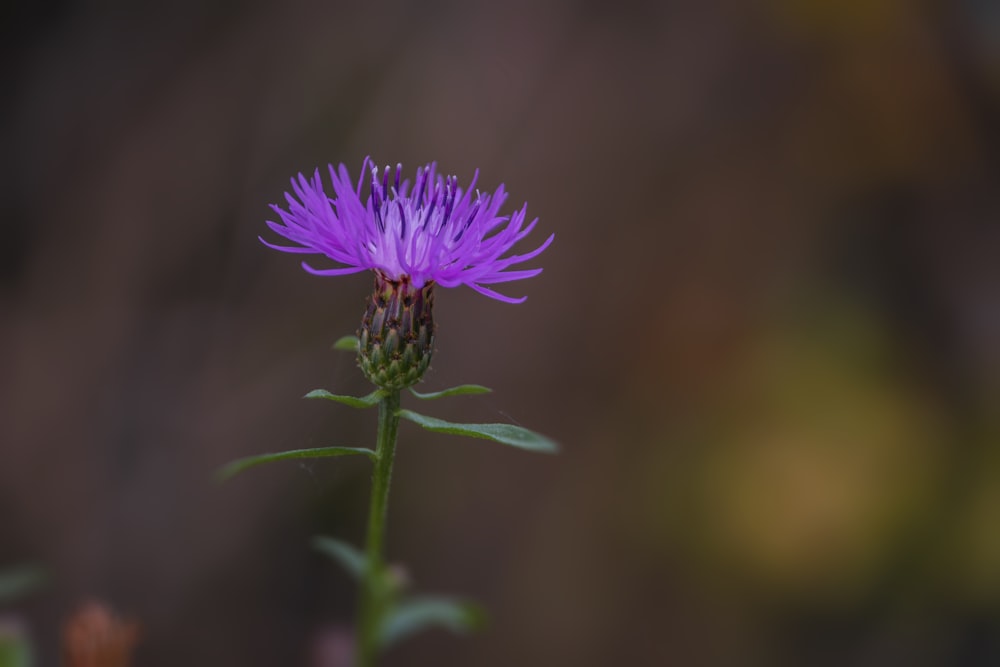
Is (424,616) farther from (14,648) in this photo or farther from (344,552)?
(14,648)

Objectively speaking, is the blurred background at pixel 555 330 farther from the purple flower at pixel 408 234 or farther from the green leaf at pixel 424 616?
the purple flower at pixel 408 234

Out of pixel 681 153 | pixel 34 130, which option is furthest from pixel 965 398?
pixel 34 130

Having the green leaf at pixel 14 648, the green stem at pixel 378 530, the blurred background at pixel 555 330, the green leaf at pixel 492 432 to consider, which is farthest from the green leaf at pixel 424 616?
the blurred background at pixel 555 330

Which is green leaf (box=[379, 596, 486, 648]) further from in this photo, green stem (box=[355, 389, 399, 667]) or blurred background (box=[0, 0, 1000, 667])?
blurred background (box=[0, 0, 1000, 667])

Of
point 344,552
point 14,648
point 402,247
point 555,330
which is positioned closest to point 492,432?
point 402,247

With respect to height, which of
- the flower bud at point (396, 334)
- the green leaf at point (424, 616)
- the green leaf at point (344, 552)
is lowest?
the green leaf at point (424, 616)

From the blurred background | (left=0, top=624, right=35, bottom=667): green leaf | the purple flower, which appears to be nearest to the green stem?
the purple flower
